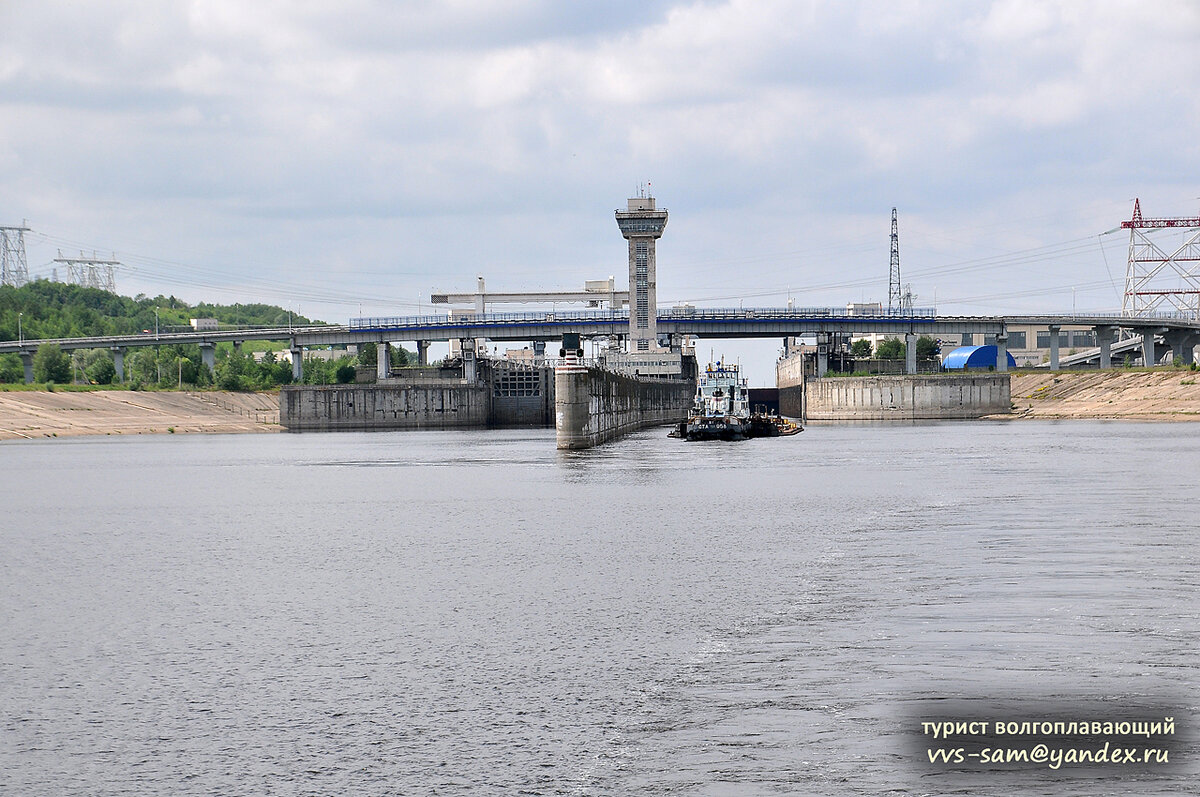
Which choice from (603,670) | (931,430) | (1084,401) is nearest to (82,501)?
(603,670)

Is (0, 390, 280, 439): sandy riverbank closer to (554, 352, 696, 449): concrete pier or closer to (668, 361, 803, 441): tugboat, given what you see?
(554, 352, 696, 449): concrete pier

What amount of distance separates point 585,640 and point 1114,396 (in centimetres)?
15878

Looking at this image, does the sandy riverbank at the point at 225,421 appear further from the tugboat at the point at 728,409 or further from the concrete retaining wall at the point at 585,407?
the concrete retaining wall at the point at 585,407

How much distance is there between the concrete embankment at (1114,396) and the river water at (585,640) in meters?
107

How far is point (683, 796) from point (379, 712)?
6.72 metres

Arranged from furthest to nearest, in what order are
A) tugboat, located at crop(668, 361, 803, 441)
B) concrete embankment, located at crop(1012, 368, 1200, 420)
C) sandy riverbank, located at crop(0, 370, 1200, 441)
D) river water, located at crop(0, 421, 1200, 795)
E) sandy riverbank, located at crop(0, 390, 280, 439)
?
sandy riverbank, located at crop(0, 390, 280, 439) → sandy riverbank, located at crop(0, 370, 1200, 441) → concrete embankment, located at crop(1012, 368, 1200, 420) → tugboat, located at crop(668, 361, 803, 441) → river water, located at crop(0, 421, 1200, 795)

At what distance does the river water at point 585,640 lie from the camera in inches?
754

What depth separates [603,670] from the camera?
24828 millimetres

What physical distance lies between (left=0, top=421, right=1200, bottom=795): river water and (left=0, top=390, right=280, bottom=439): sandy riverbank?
11363 cm

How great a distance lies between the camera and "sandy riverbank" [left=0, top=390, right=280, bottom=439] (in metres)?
164

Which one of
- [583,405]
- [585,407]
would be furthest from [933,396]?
[583,405]

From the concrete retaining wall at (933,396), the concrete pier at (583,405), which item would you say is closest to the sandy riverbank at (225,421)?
the concrete retaining wall at (933,396)

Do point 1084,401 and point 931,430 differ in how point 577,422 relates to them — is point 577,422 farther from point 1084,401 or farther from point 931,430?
point 1084,401

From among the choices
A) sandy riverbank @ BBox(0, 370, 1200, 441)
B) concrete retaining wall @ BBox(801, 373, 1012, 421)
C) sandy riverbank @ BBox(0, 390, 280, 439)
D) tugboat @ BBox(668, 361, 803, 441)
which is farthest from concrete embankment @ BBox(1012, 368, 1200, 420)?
sandy riverbank @ BBox(0, 390, 280, 439)
